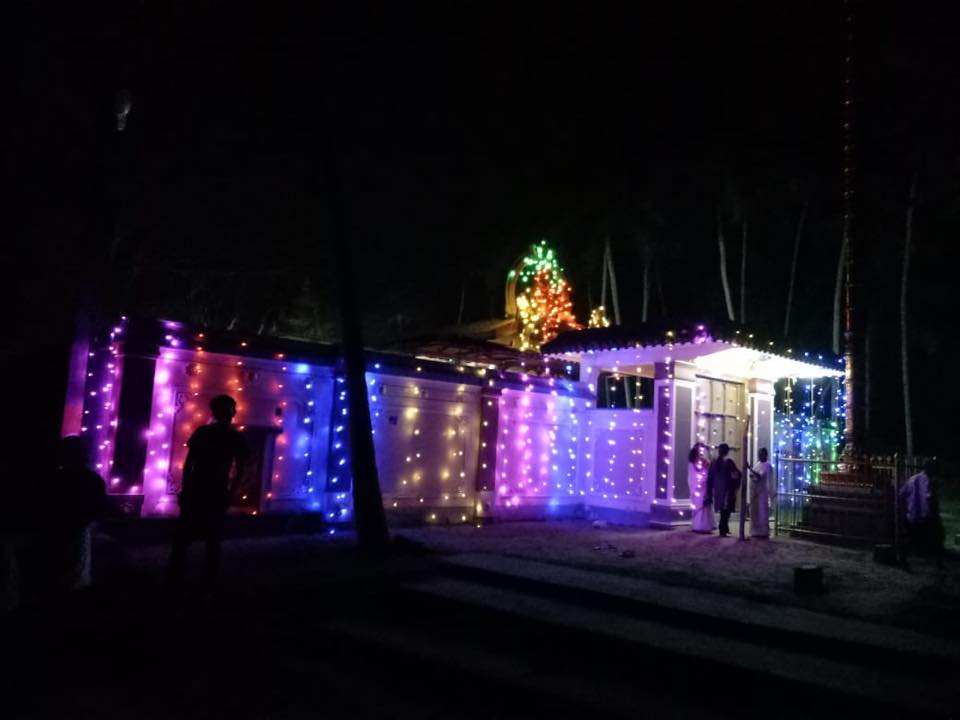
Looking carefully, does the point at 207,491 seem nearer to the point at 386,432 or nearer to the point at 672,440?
the point at 386,432

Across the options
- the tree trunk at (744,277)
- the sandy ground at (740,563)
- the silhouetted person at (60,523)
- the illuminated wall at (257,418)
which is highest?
the tree trunk at (744,277)

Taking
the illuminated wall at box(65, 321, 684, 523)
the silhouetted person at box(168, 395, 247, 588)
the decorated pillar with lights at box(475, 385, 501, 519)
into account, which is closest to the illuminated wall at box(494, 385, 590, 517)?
the illuminated wall at box(65, 321, 684, 523)

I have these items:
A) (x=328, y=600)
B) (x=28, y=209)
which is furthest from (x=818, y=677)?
(x=28, y=209)

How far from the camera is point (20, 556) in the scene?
6273mm

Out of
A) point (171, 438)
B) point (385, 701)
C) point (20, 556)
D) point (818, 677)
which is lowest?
point (385, 701)

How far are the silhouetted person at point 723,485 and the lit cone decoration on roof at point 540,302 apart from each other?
763 centimetres

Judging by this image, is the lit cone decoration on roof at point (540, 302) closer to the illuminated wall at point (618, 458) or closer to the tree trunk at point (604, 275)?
the illuminated wall at point (618, 458)

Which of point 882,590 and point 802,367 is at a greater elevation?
point 802,367

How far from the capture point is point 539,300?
68.2 ft

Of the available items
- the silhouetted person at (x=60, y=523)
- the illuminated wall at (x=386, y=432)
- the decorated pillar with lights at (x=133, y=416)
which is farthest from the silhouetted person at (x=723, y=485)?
the silhouetted person at (x=60, y=523)

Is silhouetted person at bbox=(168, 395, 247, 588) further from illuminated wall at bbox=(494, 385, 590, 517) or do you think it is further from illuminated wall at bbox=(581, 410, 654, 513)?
illuminated wall at bbox=(581, 410, 654, 513)

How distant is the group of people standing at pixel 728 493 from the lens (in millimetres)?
12984

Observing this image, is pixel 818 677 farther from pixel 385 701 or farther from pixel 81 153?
pixel 81 153

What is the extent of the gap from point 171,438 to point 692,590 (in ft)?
25.1
